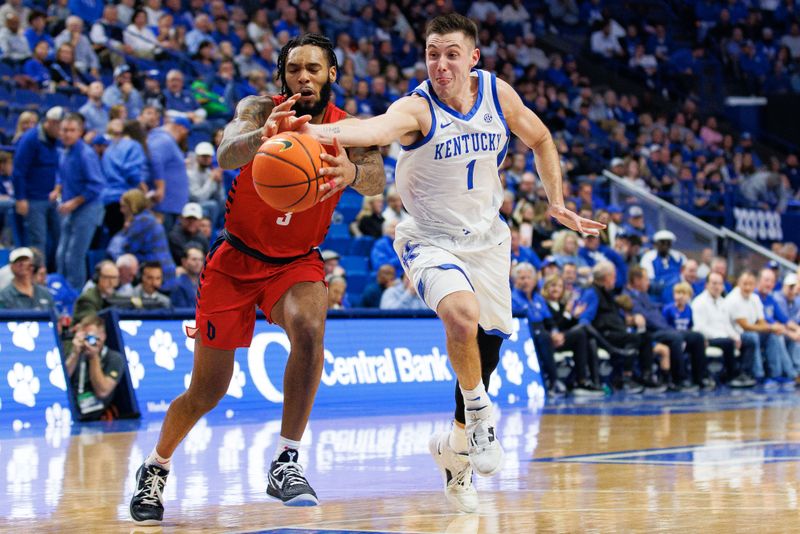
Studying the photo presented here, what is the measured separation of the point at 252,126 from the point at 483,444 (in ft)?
5.93

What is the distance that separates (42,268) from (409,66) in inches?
484

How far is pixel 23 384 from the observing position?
11.1 m

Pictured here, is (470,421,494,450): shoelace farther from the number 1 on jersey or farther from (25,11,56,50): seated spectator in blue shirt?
(25,11,56,50): seated spectator in blue shirt

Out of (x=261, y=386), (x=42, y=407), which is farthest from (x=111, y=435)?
(x=261, y=386)

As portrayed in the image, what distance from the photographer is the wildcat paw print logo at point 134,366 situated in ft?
38.7

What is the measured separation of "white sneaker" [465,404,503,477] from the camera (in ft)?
19.4

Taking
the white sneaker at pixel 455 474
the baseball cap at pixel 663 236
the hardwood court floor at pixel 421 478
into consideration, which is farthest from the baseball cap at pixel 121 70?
the white sneaker at pixel 455 474

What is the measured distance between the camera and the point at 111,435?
10.0m

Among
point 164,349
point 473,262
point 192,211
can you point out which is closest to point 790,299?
point 192,211

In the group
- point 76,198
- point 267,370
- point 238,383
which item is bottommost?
point 238,383

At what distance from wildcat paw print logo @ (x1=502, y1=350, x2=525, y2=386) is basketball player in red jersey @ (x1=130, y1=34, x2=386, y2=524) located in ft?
28.8

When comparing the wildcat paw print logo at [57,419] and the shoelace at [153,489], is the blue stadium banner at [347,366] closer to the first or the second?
the wildcat paw print logo at [57,419]

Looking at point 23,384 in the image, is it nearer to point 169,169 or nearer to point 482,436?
point 169,169

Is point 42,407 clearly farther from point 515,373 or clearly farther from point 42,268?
point 515,373
